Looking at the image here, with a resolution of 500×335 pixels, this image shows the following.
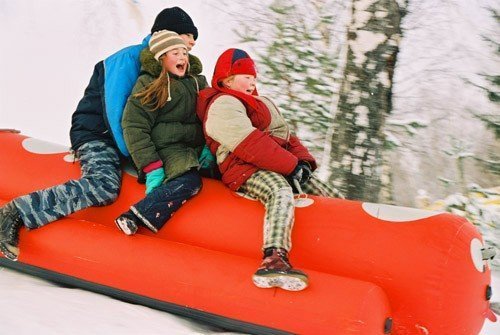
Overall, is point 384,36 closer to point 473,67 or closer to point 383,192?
point 383,192

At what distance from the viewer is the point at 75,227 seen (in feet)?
10.9

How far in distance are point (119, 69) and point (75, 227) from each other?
91cm

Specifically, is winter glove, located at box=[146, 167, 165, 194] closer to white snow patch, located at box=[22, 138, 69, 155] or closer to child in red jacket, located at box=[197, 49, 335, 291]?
child in red jacket, located at box=[197, 49, 335, 291]

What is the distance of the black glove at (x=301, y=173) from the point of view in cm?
→ 339

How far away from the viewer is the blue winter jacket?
136 inches

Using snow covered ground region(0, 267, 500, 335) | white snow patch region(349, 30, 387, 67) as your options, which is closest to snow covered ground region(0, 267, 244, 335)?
snow covered ground region(0, 267, 500, 335)

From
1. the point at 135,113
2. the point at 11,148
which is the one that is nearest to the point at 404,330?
the point at 135,113

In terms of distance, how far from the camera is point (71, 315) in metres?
2.61

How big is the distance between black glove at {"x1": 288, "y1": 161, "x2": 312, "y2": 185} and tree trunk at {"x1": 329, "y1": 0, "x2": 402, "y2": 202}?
0.96 meters

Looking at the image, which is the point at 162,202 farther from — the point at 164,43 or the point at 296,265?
the point at 164,43

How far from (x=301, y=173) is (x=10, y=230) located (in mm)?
1586

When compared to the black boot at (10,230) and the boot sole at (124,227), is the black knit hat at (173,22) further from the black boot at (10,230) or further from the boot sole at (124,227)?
the black boot at (10,230)

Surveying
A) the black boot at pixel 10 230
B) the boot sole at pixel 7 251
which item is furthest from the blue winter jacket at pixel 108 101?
the boot sole at pixel 7 251

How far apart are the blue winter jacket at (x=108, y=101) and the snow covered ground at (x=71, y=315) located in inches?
34.8
